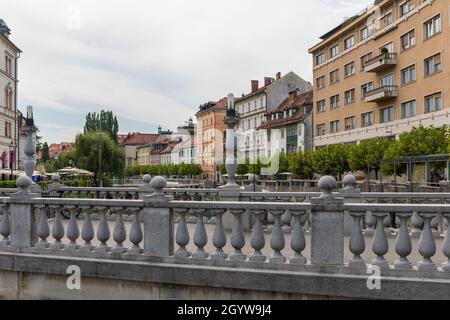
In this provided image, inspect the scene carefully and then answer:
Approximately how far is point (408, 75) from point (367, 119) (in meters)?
8.16

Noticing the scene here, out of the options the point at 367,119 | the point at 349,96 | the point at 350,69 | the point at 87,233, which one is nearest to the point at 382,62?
the point at 367,119

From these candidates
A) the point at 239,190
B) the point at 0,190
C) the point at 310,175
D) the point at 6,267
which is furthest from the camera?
the point at 310,175

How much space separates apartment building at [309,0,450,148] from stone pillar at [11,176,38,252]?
3481cm

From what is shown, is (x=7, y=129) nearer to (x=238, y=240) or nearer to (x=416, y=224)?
(x=416, y=224)

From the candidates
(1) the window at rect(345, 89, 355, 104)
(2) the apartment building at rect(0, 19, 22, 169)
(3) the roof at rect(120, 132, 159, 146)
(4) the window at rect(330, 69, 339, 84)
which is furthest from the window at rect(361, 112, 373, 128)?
(3) the roof at rect(120, 132, 159, 146)

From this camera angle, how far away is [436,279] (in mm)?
5707

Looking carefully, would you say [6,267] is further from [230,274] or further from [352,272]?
[352,272]

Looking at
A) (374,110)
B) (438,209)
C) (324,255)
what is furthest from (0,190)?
(374,110)

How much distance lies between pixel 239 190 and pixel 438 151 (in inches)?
956

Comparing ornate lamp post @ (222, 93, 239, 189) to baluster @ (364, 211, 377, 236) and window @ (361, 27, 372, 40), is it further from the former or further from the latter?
window @ (361, 27, 372, 40)

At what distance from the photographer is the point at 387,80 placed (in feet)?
149

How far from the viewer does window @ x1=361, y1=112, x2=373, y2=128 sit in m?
48.7

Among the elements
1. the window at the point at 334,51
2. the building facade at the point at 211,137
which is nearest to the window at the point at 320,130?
the window at the point at 334,51
